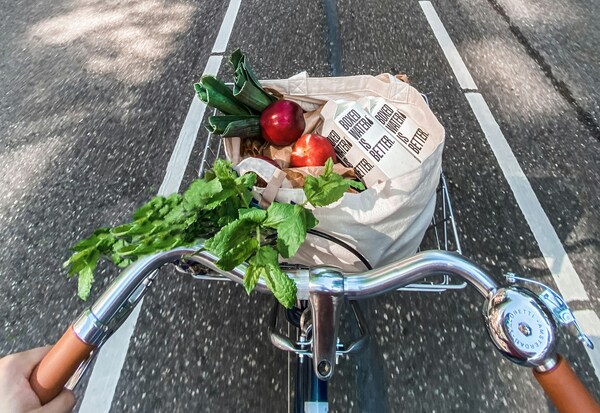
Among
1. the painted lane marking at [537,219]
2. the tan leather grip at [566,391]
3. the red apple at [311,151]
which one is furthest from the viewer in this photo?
the painted lane marking at [537,219]

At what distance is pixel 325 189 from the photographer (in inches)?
40.0

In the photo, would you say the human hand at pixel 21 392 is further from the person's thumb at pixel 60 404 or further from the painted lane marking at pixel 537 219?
the painted lane marking at pixel 537 219

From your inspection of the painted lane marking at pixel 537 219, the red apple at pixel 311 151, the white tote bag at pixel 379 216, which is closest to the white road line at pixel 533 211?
the painted lane marking at pixel 537 219

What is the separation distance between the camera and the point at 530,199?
7.95 ft

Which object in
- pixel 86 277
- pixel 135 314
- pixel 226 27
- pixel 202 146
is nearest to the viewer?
pixel 86 277

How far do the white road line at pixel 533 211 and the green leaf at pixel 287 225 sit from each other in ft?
5.43

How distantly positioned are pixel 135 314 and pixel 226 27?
7.84ft

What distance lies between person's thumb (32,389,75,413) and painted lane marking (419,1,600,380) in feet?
6.15

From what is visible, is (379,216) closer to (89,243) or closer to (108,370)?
(89,243)

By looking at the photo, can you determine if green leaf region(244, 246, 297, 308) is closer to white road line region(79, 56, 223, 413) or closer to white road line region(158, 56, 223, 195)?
white road line region(79, 56, 223, 413)

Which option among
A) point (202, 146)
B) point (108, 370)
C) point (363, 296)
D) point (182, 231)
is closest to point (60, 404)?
point (182, 231)

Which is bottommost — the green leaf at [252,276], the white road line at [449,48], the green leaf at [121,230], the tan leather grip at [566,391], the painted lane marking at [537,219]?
the painted lane marking at [537,219]

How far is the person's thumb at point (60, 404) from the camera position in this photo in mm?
758

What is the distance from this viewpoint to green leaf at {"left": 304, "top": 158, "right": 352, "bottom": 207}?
101 centimetres
